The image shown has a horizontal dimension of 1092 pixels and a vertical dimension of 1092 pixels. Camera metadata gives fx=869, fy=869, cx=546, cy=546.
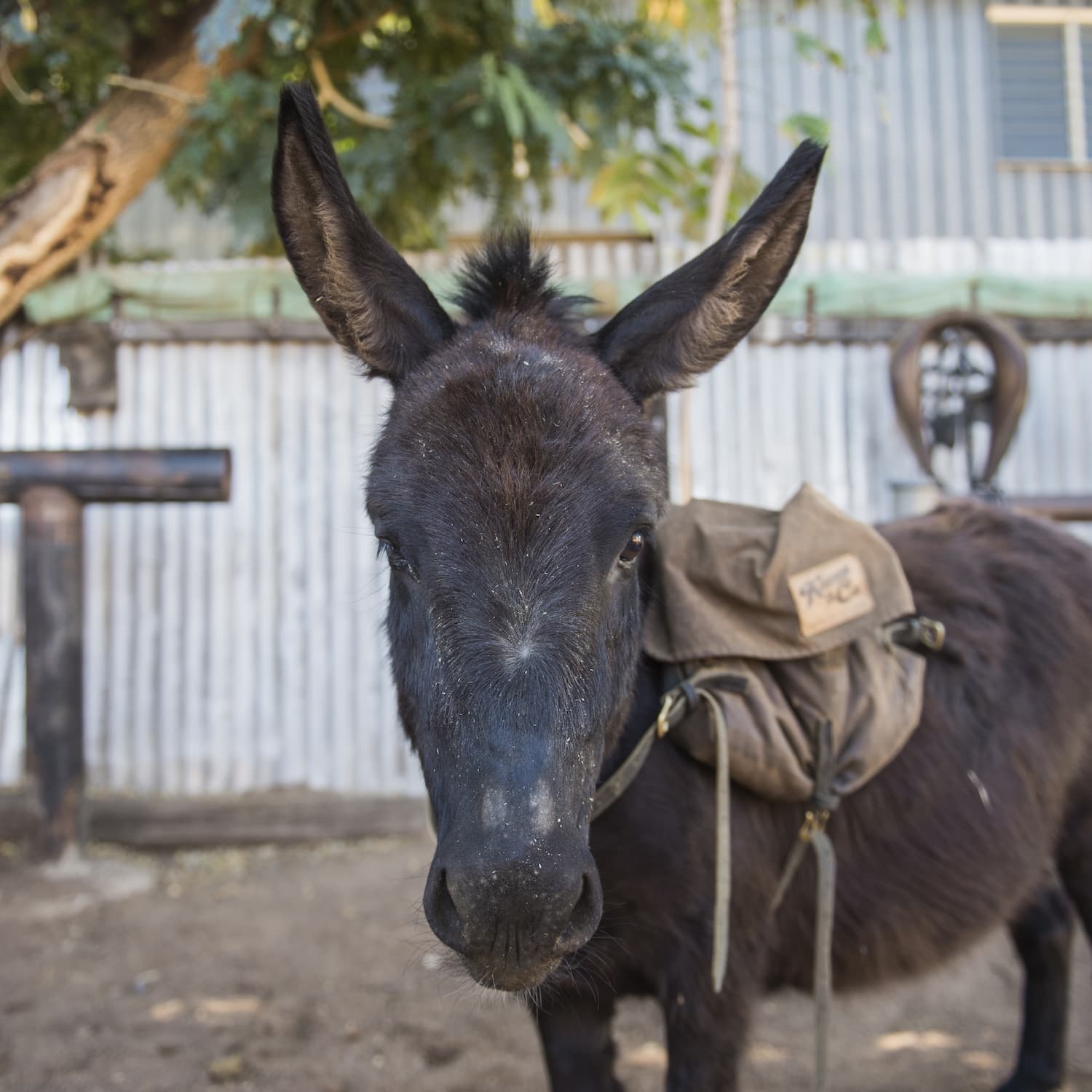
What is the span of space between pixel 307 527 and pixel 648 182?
131 inches

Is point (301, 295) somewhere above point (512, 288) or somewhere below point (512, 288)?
above

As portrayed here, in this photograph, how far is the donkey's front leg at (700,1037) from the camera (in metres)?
2.13

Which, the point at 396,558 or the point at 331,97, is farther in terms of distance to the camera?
the point at 331,97

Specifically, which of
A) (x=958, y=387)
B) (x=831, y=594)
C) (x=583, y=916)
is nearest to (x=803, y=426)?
(x=958, y=387)

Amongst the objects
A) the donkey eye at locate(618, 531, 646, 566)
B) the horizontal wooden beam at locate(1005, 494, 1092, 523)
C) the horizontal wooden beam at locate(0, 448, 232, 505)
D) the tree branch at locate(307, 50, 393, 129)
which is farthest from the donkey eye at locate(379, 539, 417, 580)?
the horizontal wooden beam at locate(1005, 494, 1092, 523)

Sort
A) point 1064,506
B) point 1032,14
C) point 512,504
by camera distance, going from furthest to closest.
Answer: point 1032,14
point 1064,506
point 512,504

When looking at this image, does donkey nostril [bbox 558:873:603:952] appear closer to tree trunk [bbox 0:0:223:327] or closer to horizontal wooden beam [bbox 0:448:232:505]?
horizontal wooden beam [bbox 0:448:232:505]

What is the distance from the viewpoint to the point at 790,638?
92.7 inches

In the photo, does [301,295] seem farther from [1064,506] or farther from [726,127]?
[1064,506]

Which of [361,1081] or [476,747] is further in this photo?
[361,1081]

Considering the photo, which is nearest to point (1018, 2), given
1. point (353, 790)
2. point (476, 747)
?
point (353, 790)

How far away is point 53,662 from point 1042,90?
11374 millimetres

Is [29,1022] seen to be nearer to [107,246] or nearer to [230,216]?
[230,216]

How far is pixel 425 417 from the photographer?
5.87 feet
